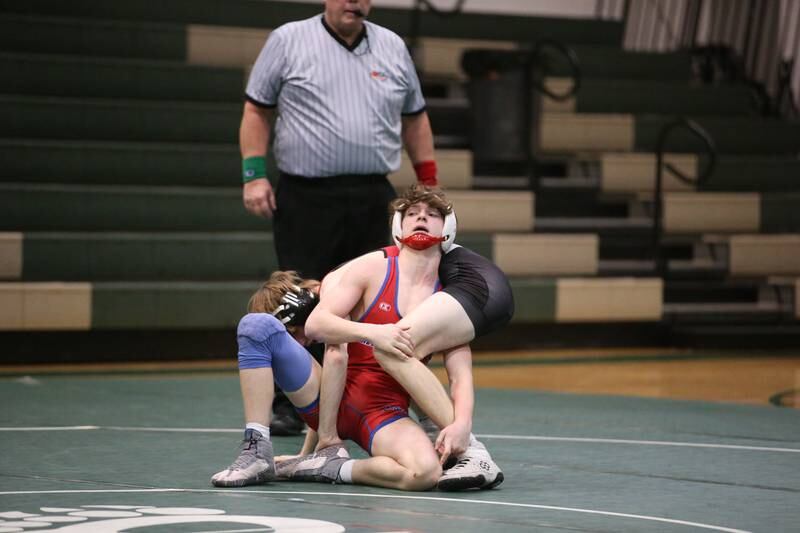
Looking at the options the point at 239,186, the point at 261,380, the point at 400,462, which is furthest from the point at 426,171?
the point at 239,186

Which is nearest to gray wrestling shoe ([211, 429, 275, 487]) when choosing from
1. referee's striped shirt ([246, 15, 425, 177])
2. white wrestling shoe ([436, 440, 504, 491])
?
white wrestling shoe ([436, 440, 504, 491])

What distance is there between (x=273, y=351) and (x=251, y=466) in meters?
0.28

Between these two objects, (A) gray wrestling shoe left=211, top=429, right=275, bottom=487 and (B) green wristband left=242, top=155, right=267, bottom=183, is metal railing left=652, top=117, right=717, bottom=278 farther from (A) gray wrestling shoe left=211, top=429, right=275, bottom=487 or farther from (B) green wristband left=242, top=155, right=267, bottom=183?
(A) gray wrestling shoe left=211, top=429, right=275, bottom=487

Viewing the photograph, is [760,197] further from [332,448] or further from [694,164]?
[332,448]

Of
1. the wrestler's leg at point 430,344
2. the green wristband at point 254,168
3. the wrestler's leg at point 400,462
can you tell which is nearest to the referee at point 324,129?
the green wristband at point 254,168

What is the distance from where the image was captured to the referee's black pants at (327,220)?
13.6 feet

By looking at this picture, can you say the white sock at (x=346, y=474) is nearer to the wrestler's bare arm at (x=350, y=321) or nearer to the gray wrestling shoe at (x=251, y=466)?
the gray wrestling shoe at (x=251, y=466)

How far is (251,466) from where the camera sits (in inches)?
124

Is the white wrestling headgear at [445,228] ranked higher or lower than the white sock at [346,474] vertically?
higher

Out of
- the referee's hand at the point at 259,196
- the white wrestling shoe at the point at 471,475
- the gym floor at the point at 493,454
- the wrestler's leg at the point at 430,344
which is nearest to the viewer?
the gym floor at the point at 493,454

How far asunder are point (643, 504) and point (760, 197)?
16.7 feet

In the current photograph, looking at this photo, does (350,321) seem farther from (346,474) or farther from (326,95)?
(326,95)

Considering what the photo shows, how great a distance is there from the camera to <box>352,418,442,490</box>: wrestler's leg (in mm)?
3111

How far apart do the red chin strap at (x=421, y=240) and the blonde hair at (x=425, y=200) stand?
0.06 m
